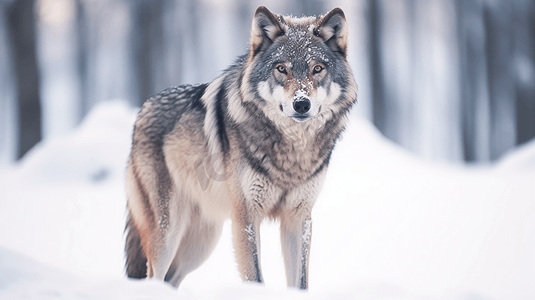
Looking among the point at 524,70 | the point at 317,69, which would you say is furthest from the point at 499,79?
the point at 317,69

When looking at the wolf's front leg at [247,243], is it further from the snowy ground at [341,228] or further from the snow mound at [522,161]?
the snow mound at [522,161]

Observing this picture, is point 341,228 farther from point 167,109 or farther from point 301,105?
point 301,105

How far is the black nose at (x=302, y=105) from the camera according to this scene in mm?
2785

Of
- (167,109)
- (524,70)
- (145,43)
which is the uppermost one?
(145,43)

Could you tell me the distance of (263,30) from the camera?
3199 millimetres

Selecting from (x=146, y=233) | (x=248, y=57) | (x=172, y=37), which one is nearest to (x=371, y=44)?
(x=172, y=37)

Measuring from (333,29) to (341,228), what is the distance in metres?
3.59

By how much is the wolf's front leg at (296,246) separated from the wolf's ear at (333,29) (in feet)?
4.55

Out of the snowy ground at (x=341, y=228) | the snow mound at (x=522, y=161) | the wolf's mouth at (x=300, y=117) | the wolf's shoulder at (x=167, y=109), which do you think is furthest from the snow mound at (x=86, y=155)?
the snow mound at (x=522, y=161)

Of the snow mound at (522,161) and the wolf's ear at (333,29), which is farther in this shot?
the snow mound at (522,161)

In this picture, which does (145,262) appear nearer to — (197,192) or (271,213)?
(197,192)

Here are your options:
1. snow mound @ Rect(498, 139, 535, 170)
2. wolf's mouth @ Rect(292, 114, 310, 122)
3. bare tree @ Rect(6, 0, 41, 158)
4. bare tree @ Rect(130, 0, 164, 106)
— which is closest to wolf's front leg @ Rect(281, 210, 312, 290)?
wolf's mouth @ Rect(292, 114, 310, 122)

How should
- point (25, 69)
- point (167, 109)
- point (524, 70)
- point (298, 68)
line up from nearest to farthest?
1. point (298, 68)
2. point (167, 109)
3. point (25, 69)
4. point (524, 70)

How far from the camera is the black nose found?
2.79m
